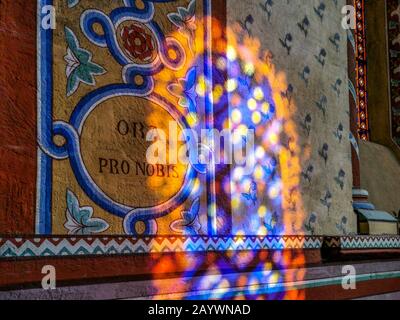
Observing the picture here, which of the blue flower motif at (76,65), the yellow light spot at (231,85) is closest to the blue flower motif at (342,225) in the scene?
the yellow light spot at (231,85)

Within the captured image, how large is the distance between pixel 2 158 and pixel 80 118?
1.46 feet

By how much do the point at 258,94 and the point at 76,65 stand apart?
1.44 meters

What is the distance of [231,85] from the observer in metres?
3.44

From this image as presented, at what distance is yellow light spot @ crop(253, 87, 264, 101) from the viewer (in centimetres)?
364

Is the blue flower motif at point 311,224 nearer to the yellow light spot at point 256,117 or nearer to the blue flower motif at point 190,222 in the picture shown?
the yellow light spot at point 256,117

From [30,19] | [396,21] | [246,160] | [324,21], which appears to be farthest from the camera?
[396,21]

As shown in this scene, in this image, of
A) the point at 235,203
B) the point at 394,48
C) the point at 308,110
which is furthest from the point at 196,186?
the point at 394,48

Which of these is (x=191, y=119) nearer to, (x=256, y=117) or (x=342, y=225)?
(x=256, y=117)

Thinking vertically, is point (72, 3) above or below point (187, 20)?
below

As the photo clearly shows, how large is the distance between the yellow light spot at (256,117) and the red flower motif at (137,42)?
92 centimetres

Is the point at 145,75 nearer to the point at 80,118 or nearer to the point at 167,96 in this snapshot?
the point at 167,96

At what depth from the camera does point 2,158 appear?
228 cm

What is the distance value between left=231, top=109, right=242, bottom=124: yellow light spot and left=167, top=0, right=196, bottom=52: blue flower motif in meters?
0.49
